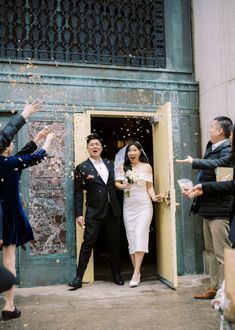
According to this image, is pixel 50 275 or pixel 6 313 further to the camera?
pixel 50 275

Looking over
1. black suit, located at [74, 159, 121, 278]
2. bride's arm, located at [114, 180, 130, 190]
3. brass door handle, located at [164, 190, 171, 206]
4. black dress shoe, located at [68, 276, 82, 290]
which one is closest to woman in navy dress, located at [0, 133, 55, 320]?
black dress shoe, located at [68, 276, 82, 290]

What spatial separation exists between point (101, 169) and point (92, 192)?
37 centimetres

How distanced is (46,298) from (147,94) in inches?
130

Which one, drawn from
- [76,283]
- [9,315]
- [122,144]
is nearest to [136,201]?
[76,283]

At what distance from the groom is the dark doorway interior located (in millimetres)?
424

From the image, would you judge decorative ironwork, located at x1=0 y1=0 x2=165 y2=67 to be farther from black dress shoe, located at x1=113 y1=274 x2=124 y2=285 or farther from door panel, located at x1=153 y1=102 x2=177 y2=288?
black dress shoe, located at x1=113 y1=274 x2=124 y2=285

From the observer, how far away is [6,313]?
16.1 feet

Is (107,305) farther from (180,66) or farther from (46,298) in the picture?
(180,66)

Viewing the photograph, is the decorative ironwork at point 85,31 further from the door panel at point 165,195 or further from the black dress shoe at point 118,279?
the black dress shoe at point 118,279

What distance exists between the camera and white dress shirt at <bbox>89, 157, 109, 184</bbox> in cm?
675

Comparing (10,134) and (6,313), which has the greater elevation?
(10,134)

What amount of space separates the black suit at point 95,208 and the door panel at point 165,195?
2.06ft

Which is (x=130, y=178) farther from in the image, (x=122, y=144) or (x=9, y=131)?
(x=122, y=144)

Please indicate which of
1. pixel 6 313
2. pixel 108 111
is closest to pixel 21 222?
pixel 6 313
